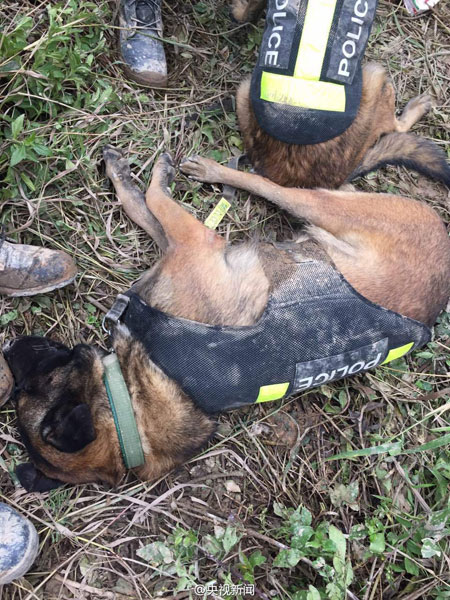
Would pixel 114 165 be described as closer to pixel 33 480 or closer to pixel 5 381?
pixel 5 381

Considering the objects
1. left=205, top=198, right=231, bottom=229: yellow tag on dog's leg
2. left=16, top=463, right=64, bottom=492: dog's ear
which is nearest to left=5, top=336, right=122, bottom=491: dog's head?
left=16, top=463, right=64, bottom=492: dog's ear

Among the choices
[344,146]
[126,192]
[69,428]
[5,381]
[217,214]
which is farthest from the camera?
[217,214]

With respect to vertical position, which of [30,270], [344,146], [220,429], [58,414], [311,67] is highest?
[311,67]

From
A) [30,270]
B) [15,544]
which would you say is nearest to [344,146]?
[30,270]

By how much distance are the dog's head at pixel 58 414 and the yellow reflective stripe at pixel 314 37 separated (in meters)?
2.05

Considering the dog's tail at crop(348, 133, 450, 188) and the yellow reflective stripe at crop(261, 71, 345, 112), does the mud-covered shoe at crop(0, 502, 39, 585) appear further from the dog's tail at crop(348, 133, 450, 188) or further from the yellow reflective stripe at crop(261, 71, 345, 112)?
the dog's tail at crop(348, 133, 450, 188)

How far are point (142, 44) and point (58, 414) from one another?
256cm

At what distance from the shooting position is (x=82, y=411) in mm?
2311

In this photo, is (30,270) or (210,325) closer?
(210,325)

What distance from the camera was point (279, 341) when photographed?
2449 millimetres

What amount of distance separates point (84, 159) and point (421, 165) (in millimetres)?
2353

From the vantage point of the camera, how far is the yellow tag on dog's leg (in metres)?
3.29

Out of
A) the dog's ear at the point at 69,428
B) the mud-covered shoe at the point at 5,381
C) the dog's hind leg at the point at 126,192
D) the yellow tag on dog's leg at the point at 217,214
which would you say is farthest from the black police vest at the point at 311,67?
the mud-covered shoe at the point at 5,381

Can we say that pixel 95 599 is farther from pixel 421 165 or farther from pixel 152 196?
pixel 421 165
